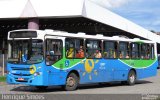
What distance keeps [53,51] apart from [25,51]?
117 centimetres

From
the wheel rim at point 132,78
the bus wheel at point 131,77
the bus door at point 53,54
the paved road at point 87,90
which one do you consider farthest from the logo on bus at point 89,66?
the wheel rim at point 132,78

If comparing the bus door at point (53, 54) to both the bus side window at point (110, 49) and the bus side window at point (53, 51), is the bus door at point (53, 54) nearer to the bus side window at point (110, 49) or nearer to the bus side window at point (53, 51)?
the bus side window at point (53, 51)

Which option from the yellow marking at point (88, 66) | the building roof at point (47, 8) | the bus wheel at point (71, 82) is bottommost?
the bus wheel at point (71, 82)

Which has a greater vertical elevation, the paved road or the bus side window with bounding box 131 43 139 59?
the bus side window with bounding box 131 43 139 59

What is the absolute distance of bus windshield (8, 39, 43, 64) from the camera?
17734 millimetres

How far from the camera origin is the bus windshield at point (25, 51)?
17734 mm

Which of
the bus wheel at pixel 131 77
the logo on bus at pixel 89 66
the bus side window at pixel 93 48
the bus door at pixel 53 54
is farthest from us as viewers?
the bus wheel at pixel 131 77

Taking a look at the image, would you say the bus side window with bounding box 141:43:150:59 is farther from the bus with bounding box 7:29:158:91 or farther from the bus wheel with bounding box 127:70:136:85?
the bus with bounding box 7:29:158:91

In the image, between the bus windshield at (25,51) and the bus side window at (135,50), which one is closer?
the bus windshield at (25,51)

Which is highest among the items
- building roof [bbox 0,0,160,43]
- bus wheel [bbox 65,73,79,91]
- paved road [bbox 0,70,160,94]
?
building roof [bbox 0,0,160,43]

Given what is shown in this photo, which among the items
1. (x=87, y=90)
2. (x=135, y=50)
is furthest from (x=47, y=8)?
(x=87, y=90)

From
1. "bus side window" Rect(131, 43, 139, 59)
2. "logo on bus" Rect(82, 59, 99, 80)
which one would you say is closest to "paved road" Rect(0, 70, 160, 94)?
"logo on bus" Rect(82, 59, 99, 80)

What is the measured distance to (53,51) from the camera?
59.6 feet

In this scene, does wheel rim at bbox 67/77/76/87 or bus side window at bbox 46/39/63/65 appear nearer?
bus side window at bbox 46/39/63/65
